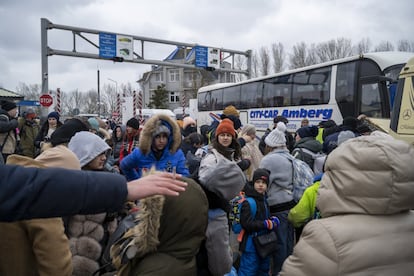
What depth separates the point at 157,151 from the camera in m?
4.41

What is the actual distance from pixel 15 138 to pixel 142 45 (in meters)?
12.5

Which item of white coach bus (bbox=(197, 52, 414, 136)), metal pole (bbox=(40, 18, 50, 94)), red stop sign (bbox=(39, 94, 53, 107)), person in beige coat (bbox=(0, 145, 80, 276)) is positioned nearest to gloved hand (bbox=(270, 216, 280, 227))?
person in beige coat (bbox=(0, 145, 80, 276))

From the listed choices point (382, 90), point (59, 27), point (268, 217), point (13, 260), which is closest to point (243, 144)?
point (268, 217)

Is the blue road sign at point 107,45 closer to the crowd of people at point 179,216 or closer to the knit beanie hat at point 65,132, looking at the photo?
the knit beanie hat at point 65,132

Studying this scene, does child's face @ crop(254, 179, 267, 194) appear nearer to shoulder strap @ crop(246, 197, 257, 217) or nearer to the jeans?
shoulder strap @ crop(246, 197, 257, 217)

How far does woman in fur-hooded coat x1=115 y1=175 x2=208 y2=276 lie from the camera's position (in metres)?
1.83

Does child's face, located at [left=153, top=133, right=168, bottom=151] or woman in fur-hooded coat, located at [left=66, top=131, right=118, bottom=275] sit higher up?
child's face, located at [left=153, top=133, right=168, bottom=151]

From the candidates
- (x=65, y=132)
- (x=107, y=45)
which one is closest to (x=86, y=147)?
(x=65, y=132)

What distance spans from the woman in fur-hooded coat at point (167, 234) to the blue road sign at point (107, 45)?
665 inches

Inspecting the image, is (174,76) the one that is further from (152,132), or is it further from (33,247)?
(33,247)

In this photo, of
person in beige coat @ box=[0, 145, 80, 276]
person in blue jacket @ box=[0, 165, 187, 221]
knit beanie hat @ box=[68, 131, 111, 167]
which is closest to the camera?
person in blue jacket @ box=[0, 165, 187, 221]

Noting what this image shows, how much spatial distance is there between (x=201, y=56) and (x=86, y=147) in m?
18.4

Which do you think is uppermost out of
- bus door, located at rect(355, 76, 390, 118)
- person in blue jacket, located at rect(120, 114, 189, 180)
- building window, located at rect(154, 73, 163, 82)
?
building window, located at rect(154, 73, 163, 82)

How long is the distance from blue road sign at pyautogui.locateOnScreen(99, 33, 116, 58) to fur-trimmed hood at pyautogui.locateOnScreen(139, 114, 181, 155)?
46.8 ft
